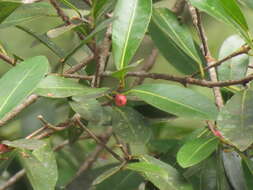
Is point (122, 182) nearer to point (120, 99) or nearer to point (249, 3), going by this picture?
point (120, 99)

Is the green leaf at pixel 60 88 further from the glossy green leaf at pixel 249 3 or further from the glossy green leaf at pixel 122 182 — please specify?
the glossy green leaf at pixel 122 182

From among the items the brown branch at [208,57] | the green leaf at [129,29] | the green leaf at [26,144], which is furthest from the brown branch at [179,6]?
the green leaf at [26,144]

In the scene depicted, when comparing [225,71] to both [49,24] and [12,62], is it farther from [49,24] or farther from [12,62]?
[49,24]

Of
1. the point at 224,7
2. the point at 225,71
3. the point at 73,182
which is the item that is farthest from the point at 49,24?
the point at 224,7

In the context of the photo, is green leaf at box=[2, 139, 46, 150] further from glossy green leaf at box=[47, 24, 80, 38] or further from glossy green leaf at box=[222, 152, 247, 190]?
glossy green leaf at box=[222, 152, 247, 190]

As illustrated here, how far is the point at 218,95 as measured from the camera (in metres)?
1.00

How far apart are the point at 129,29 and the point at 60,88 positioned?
0.17 m

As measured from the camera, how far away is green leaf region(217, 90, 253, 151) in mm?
835

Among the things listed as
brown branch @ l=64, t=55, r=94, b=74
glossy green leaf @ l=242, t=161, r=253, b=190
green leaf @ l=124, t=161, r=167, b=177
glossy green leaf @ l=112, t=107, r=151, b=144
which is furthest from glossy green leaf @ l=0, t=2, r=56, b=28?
glossy green leaf @ l=242, t=161, r=253, b=190

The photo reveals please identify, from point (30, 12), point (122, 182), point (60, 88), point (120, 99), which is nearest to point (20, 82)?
point (60, 88)

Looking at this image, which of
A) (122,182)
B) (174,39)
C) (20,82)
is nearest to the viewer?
(20,82)

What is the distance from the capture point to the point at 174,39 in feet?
3.38

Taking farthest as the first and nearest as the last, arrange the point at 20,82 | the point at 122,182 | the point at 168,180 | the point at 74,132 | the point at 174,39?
1. the point at 122,182
2. the point at 74,132
3. the point at 174,39
4. the point at 168,180
5. the point at 20,82

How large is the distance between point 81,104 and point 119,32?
151mm
